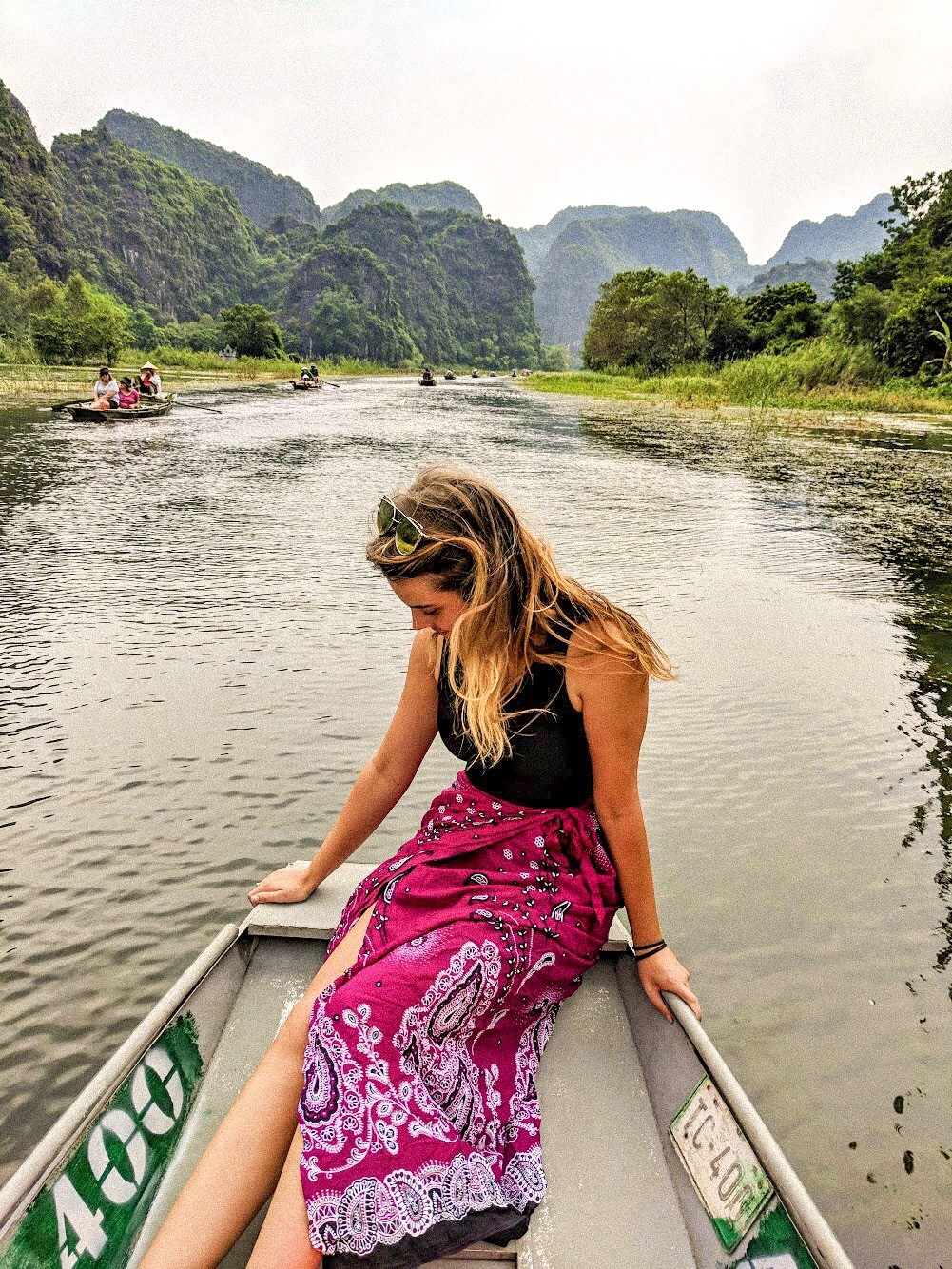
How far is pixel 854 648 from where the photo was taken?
16.7ft

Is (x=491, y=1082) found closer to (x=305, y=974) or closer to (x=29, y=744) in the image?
(x=305, y=974)

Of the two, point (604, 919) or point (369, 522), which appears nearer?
point (604, 919)

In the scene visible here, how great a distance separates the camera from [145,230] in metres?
96.2

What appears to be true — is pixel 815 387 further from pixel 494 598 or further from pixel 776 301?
pixel 494 598

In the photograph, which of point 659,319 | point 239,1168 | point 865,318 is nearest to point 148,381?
point 239,1168

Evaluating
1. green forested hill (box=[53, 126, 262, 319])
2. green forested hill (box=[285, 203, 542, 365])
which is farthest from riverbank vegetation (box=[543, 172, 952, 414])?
green forested hill (box=[53, 126, 262, 319])

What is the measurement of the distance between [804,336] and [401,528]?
4394cm

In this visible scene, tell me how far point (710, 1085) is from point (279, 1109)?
29.9 inches

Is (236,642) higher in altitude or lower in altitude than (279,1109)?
lower

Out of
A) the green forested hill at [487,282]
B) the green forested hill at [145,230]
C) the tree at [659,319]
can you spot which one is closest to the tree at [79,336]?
the tree at [659,319]

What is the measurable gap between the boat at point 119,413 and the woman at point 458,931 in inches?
617

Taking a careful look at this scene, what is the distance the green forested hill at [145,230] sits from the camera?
89.5m

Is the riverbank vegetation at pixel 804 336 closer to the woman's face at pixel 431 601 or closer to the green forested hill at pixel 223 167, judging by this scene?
the woman's face at pixel 431 601

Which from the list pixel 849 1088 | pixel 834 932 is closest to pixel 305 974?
pixel 849 1088
